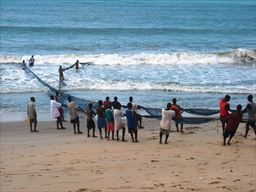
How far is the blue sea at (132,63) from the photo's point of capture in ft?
79.6

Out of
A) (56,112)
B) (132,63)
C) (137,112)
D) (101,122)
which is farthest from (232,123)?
(132,63)

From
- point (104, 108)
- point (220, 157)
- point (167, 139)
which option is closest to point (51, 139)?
point (104, 108)

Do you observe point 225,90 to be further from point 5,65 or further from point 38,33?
point 38,33

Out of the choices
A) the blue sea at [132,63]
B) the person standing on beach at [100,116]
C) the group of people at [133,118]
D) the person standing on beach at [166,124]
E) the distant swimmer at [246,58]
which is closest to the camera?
the group of people at [133,118]

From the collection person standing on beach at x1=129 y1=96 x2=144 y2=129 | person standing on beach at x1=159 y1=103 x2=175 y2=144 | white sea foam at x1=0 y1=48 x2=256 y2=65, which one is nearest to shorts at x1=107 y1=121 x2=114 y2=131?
person standing on beach at x1=129 y1=96 x2=144 y2=129

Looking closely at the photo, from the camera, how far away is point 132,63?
37.6 m

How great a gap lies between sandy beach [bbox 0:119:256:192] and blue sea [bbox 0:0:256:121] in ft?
13.3

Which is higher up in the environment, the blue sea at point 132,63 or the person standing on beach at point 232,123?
the blue sea at point 132,63

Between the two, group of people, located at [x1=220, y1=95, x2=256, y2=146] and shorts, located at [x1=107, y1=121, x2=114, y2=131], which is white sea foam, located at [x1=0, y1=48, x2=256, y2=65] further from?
group of people, located at [x1=220, y1=95, x2=256, y2=146]

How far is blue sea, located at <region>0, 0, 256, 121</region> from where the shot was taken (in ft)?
79.6

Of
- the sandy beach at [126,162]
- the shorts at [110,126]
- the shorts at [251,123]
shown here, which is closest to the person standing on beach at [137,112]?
the sandy beach at [126,162]

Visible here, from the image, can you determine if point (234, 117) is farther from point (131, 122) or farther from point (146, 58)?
point (146, 58)

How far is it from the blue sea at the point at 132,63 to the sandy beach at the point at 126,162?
4.05 m

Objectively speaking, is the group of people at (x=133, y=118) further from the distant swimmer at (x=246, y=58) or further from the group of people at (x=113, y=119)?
the distant swimmer at (x=246, y=58)
